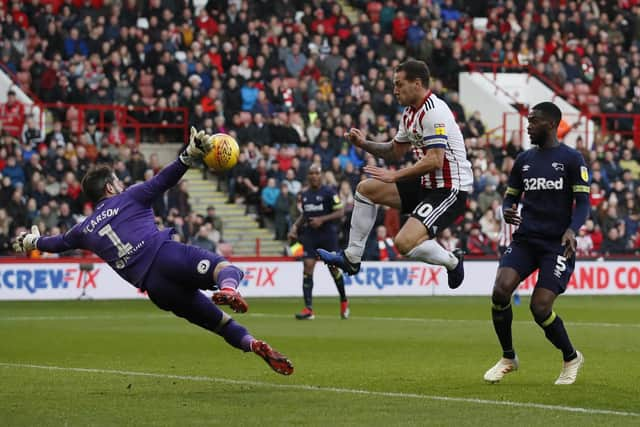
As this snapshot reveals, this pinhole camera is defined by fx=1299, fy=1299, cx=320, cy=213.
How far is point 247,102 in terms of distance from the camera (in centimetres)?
3300

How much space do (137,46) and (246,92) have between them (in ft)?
9.85

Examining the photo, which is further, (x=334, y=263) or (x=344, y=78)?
(x=344, y=78)

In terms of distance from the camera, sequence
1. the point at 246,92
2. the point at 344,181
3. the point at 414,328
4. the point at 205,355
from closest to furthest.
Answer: the point at 205,355 < the point at 414,328 < the point at 344,181 < the point at 246,92

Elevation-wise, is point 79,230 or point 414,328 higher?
point 79,230

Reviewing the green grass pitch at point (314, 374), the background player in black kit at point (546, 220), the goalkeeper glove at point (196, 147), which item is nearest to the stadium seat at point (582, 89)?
the green grass pitch at point (314, 374)

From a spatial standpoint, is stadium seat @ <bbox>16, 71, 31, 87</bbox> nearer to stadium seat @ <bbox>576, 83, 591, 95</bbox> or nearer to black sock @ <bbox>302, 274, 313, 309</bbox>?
black sock @ <bbox>302, 274, 313, 309</bbox>

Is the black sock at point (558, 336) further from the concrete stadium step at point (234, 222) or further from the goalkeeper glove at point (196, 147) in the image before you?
the concrete stadium step at point (234, 222)

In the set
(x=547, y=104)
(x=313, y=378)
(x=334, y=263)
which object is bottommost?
(x=313, y=378)

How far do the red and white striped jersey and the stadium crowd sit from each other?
16557mm

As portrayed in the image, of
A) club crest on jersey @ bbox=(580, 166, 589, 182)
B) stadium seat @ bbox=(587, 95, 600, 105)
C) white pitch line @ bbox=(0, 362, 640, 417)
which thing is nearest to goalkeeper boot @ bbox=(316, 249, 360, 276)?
white pitch line @ bbox=(0, 362, 640, 417)

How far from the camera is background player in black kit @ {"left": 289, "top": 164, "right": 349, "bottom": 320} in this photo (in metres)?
21.7

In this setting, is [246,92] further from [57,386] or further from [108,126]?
[57,386]

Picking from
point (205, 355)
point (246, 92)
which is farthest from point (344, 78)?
point (205, 355)

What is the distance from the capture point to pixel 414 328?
64.3 ft
